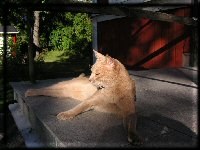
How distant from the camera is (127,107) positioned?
149 inches

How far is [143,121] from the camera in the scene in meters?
3.88

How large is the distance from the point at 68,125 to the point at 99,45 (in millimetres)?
12676

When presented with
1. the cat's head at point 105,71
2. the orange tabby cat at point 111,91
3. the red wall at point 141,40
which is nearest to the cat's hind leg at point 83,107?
the orange tabby cat at point 111,91

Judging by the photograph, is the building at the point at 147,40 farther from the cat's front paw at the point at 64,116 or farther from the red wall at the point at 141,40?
the cat's front paw at the point at 64,116

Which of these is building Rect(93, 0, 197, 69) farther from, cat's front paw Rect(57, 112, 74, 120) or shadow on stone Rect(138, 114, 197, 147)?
cat's front paw Rect(57, 112, 74, 120)

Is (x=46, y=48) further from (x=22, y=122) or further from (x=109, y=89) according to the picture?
(x=109, y=89)

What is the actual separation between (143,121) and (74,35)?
27.2m

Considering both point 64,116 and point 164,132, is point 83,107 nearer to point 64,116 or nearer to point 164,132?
point 64,116

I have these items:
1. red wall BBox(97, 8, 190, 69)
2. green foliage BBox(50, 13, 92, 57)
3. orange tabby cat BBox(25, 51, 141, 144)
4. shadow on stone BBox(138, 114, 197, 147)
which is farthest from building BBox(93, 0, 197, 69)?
green foliage BBox(50, 13, 92, 57)

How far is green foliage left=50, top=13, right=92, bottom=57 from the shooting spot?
1133 inches

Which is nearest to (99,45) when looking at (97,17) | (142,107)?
(97,17)

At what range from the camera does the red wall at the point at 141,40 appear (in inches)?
378

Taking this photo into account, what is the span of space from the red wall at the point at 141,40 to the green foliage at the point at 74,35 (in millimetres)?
12241

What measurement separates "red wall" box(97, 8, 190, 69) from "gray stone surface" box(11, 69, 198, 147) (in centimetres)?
374
